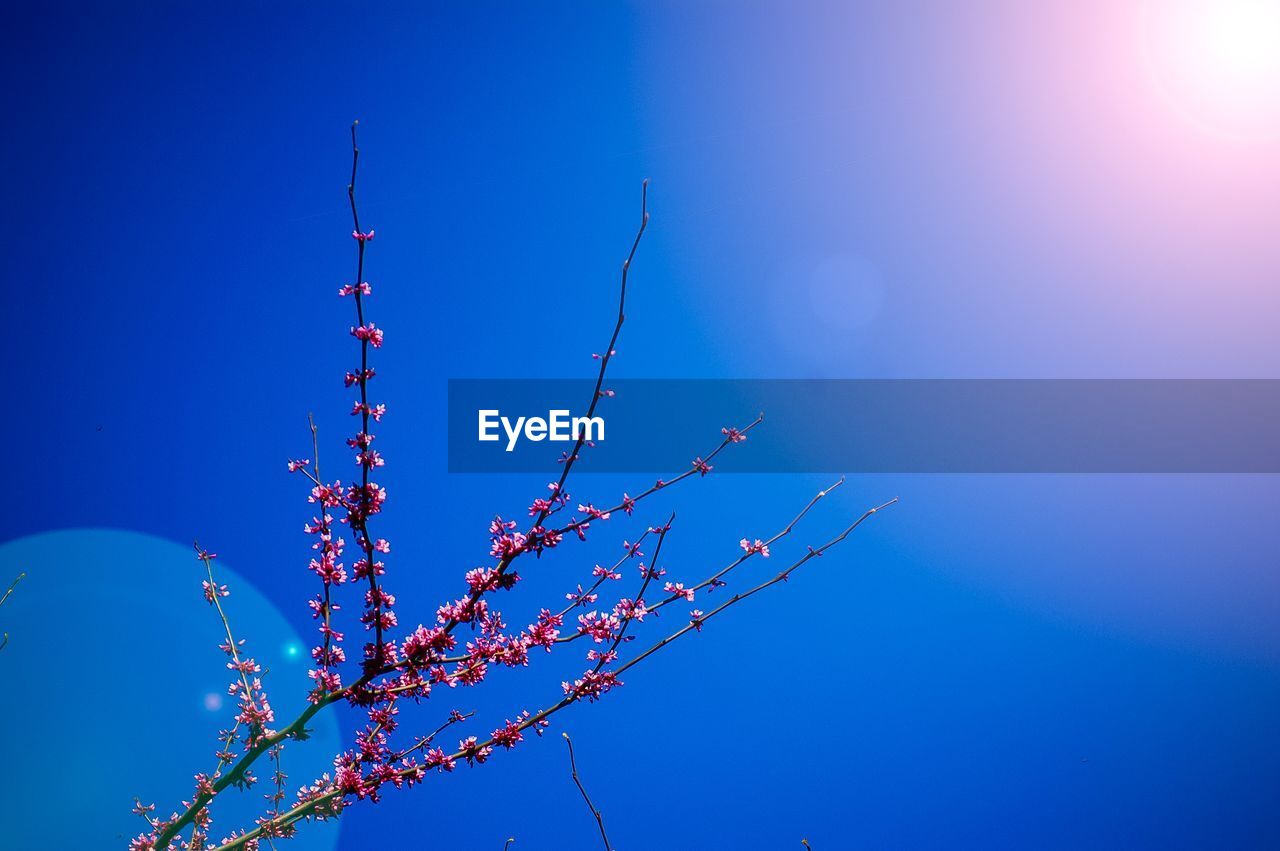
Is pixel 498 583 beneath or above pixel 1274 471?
beneath

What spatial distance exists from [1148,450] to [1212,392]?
370mm

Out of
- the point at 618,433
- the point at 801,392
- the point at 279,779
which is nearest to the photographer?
the point at 279,779

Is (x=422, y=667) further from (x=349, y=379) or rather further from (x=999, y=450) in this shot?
→ (x=999, y=450)

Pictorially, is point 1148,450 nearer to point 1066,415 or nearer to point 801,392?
point 1066,415

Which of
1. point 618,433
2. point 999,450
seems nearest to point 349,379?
point 618,433

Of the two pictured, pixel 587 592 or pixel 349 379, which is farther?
pixel 587 592

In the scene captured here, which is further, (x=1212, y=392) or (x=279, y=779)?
(x=1212, y=392)

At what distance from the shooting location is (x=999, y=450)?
304 centimetres

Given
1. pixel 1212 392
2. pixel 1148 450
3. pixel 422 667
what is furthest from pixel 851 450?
pixel 422 667

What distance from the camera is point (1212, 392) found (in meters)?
3.06

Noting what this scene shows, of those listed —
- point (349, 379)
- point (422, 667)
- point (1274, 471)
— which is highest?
point (1274, 471)

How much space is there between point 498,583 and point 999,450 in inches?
101

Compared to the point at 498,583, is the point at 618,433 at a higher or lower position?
→ higher

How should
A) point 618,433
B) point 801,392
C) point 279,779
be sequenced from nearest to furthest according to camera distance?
point 279,779, point 618,433, point 801,392
